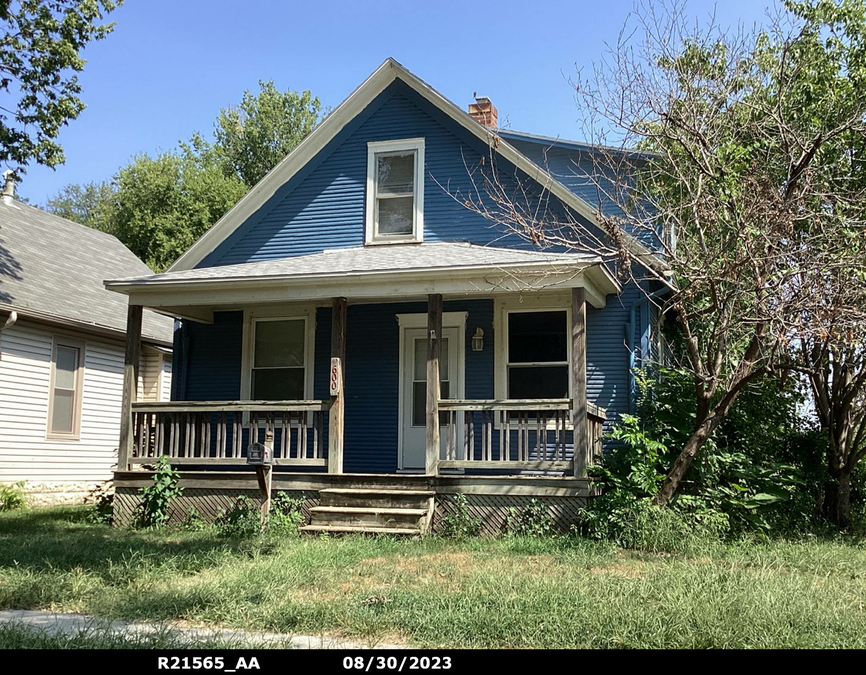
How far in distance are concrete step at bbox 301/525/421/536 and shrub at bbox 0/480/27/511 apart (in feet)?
21.0

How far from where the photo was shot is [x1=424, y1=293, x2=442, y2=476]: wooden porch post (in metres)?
10.7

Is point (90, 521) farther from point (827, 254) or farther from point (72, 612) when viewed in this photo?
point (827, 254)

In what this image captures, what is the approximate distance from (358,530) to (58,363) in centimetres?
825

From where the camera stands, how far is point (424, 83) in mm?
13070

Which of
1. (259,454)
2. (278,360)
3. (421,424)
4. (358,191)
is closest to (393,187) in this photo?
(358,191)

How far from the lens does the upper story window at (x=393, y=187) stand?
13336 millimetres

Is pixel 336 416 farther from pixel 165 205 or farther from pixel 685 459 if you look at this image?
pixel 165 205

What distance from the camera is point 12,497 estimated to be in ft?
45.8

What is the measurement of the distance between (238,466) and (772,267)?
7.65 m

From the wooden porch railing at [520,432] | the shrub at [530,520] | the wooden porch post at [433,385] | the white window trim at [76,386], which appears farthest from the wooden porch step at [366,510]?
the white window trim at [76,386]

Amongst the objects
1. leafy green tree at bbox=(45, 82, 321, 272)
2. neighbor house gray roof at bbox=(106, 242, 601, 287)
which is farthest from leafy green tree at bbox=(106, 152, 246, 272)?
neighbor house gray roof at bbox=(106, 242, 601, 287)

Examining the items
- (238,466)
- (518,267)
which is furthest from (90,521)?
(518,267)

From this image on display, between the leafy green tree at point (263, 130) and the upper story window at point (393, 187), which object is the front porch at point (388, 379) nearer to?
the upper story window at point (393, 187)

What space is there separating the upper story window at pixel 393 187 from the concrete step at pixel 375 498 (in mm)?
4290
